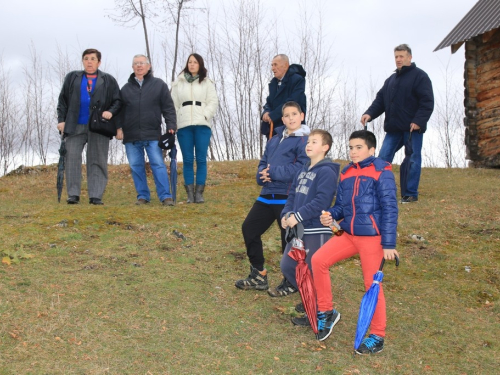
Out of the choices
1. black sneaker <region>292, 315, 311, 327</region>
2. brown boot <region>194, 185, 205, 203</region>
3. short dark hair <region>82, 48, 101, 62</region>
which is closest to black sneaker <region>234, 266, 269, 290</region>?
black sneaker <region>292, 315, 311, 327</region>

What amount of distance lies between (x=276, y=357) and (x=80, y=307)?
1614 mm

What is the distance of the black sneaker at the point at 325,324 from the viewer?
394 centimetres

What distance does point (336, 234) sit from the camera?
393 centimetres

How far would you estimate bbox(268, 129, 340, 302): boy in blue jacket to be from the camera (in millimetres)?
4037

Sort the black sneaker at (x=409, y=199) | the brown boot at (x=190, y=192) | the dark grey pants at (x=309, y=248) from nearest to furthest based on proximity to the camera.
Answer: the dark grey pants at (x=309, y=248)
the brown boot at (x=190, y=192)
the black sneaker at (x=409, y=199)

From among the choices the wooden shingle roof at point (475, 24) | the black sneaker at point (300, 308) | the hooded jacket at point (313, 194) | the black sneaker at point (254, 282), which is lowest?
the black sneaker at point (300, 308)

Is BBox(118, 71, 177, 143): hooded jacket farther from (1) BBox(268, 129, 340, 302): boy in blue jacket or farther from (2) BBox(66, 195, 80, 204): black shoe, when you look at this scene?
(1) BBox(268, 129, 340, 302): boy in blue jacket

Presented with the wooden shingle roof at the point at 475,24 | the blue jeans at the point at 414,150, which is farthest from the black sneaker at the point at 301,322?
the wooden shingle roof at the point at 475,24

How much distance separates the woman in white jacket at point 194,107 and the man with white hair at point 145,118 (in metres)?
0.16

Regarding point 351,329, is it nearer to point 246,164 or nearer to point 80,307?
point 80,307

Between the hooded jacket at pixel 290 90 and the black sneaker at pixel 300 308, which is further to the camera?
the hooded jacket at pixel 290 90

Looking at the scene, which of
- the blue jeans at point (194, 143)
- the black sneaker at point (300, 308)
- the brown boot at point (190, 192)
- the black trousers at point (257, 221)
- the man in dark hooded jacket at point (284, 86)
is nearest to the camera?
the black sneaker at point (300, 308)

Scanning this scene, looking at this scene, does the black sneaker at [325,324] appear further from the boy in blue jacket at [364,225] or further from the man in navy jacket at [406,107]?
the man in navy jacket at [406,107]

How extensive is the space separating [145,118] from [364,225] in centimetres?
478
